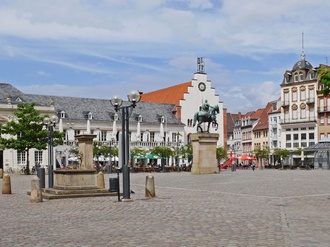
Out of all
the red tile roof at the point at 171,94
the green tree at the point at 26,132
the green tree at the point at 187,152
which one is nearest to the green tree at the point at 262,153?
the red tile roof at the point at 171,94

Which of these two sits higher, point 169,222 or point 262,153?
point 262,153

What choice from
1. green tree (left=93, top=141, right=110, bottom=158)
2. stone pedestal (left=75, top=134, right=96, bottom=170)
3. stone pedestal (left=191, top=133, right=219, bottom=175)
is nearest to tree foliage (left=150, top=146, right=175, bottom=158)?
green tree (left=93, top=141, right=110, bottom=158)

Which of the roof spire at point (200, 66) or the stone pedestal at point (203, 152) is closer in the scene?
the stone pedestal at point (203, 152)

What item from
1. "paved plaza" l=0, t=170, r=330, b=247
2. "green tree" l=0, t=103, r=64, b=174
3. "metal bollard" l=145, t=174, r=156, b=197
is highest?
"green tree" l=0, t=103, r=64, b=174

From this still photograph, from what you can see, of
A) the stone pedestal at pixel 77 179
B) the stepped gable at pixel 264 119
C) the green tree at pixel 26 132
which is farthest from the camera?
the stepped gable at pixel 264 119

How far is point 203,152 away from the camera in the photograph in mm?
48094

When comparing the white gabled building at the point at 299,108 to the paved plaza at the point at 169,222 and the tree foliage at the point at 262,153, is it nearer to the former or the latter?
the tree foliage at the point at 262,153

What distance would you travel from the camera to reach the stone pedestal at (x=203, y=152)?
157 feet

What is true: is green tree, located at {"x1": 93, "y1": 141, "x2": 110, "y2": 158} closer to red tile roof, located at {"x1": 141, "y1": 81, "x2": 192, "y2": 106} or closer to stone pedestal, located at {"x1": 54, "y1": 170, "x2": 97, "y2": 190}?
red tile roof, located at {"x1": 141, "y1": 81, "x2": 192, "y2": 106}

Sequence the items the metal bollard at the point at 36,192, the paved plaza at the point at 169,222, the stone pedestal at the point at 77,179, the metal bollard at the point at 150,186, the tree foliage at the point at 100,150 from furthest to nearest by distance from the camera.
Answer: the tree foliage at the point at 100,150 → the stone pedestal at the point at 77,179 → the metal bollard at the point at 150,186 → the metal bollard at the point at 36,192 → the paved plaza at the point at 169,222

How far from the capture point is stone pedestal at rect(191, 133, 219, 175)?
47875 millimetres

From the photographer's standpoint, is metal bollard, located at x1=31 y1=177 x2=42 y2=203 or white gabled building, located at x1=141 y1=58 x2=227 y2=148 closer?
metal bollard, located at x1=31 y1=177 x2=42 y2=203

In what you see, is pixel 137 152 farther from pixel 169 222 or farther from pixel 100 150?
pixel 169 222

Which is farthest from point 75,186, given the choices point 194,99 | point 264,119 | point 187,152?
point 264,119
